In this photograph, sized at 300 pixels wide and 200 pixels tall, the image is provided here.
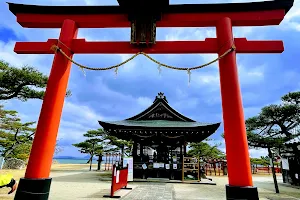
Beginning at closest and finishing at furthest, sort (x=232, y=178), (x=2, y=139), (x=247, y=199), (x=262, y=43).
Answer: (x=247, y=199) → (x=232, y=178) → (x=262, y=43) → (x=2, y=139)

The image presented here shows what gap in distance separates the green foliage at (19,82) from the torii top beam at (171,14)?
7.34m

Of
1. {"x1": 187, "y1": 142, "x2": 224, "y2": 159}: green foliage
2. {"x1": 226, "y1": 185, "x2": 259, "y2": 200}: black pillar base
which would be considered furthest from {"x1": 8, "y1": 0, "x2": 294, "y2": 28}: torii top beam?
{"x1": 187, "y1": 142, "x2": 224, "y2": 159}: green foliage

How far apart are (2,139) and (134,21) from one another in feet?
91.9

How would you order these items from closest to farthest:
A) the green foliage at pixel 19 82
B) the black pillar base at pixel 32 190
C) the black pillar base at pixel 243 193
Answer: the black pillar base at pixel 243 193, the black pillar base at pixel 32 190, the green foliage at pixel 19 82

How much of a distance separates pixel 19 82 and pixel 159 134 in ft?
34.0

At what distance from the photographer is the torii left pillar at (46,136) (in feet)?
14.4

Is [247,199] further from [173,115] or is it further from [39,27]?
[173,115]

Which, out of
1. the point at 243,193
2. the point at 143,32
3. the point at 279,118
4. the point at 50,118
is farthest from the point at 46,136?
the point at 279,118

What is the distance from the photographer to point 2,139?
82.7 feet

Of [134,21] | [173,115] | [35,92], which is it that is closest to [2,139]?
[35,92]

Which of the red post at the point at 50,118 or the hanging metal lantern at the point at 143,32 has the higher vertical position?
the hanging metal lantern at the point at 143,32

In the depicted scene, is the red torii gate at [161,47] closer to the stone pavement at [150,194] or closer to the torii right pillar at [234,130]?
the torii right pillar at [234,130]

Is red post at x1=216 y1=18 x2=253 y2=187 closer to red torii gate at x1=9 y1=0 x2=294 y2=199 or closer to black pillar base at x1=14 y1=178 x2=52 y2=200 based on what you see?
red torii gate at x1=9 y1=0 x2=294 y2=199

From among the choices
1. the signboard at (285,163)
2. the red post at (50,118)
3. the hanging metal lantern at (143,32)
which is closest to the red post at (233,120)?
the hanging metal lantern at (143,32)
